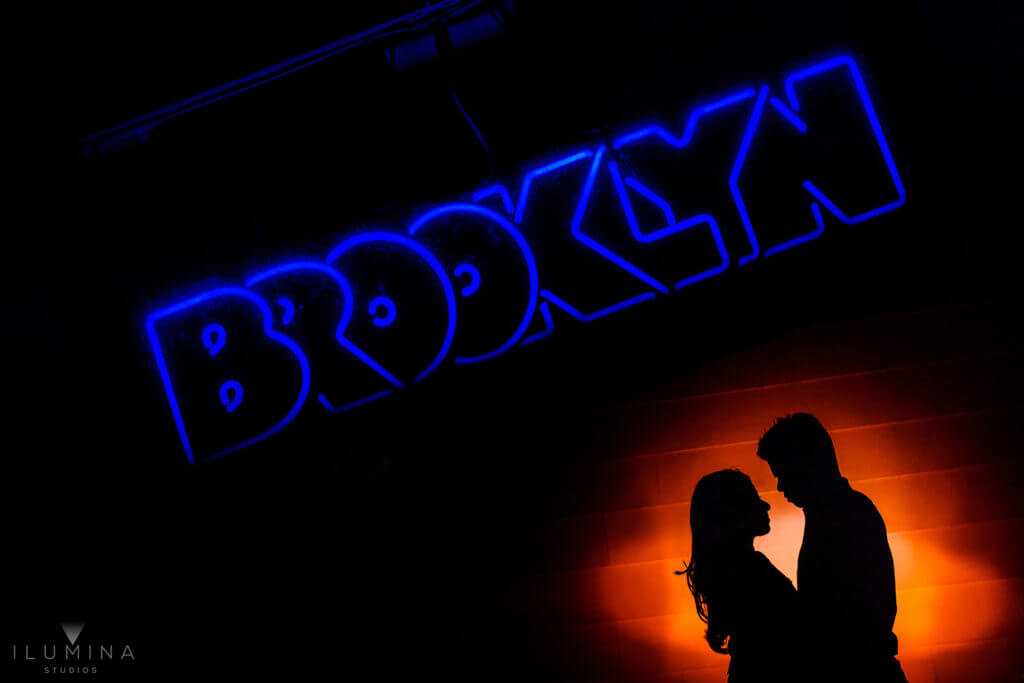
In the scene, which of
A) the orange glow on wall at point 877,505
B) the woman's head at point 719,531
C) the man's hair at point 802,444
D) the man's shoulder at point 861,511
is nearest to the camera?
the man's shoulder at point 861,511

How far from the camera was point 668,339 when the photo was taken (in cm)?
310

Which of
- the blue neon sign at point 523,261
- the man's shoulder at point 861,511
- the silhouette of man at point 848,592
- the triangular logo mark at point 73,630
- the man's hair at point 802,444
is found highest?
the blue neon sign at point 523,261

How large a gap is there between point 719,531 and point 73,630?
332 cm

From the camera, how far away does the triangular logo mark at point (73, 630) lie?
2.92 m

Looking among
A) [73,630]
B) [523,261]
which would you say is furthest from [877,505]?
[73,630]

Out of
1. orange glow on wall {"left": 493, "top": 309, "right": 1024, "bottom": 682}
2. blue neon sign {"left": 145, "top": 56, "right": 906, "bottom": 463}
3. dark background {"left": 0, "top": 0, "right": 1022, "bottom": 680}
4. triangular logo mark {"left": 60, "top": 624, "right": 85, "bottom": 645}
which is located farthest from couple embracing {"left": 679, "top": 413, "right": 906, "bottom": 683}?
triangular logo mark {"left": 60, "top": 624, "right": 85, "bottom": 645}

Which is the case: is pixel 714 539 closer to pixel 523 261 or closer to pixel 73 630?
pixel 523 261

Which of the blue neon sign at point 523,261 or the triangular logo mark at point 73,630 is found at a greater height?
the blue neon sign at point 523,261

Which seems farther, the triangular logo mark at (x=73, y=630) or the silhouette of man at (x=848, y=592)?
the triangular logo mark at (x=73, y=630)

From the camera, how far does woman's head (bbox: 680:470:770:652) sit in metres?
2.23

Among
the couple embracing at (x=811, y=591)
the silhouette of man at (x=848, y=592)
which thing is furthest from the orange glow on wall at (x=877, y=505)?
the silhouette of man at (x=848, y=592)

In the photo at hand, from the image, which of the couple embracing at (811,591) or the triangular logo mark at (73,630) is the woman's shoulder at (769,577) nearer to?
the couple embracing at (811,591)

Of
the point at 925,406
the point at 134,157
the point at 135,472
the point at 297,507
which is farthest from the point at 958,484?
the point at 134,157

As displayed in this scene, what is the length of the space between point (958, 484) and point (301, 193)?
3972 mm
